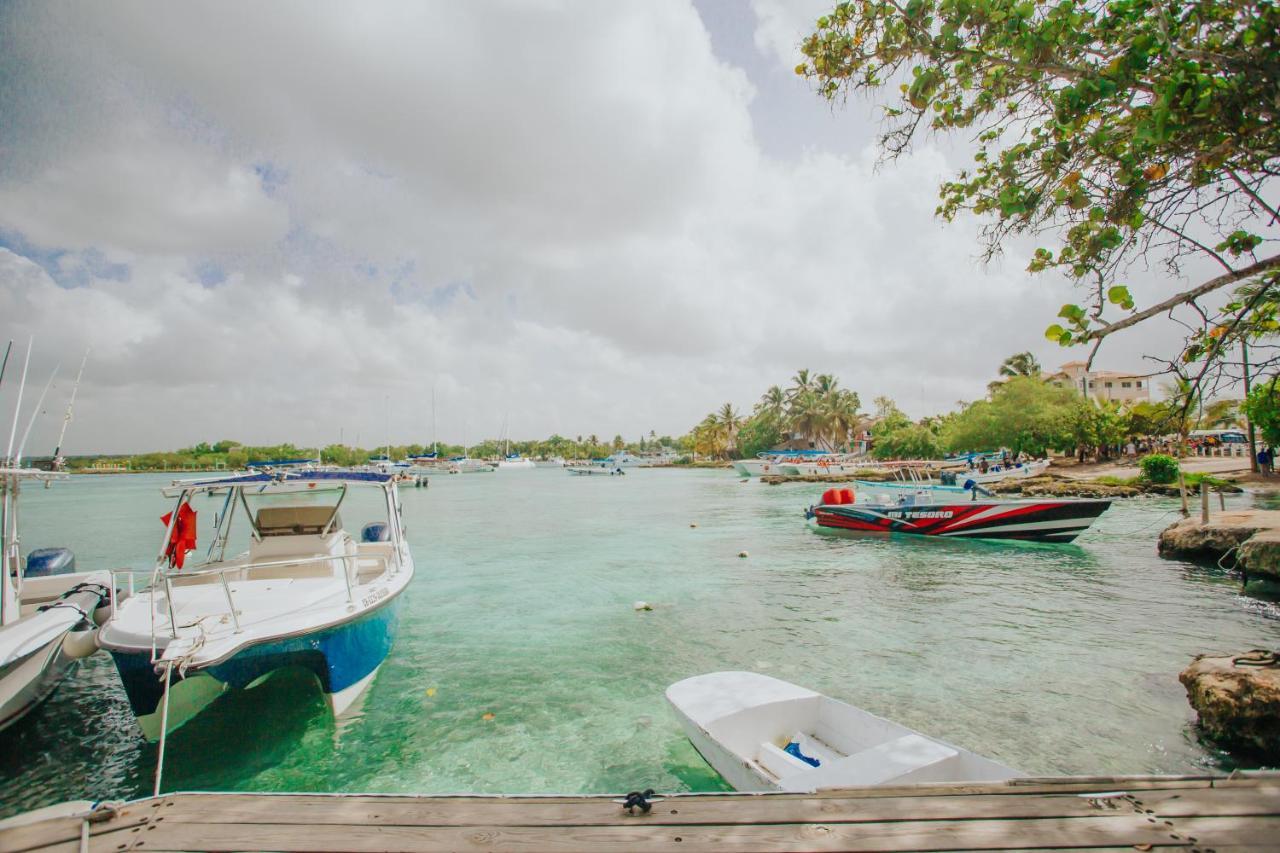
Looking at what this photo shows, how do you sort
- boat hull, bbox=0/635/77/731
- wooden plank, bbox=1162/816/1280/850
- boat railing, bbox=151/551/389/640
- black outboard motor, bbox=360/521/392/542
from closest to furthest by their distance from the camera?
wooden plank, bbox=1162/816/1280/850 → boat railing, bbox=151/551/389/640 → boat hull, bbox=0/635/77/731 → black outboard motor, bbox=360/521/392/542

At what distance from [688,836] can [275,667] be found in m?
5.69

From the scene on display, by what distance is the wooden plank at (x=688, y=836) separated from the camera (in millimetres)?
2961

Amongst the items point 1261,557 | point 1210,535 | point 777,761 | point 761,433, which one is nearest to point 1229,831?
point 777,761

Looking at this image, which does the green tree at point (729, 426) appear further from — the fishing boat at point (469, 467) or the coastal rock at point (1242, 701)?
the coastal rock at point (1242, 701)

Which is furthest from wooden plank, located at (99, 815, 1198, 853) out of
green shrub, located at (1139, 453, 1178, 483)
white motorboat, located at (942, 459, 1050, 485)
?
green shrub, located at (1139, 453, 1178, 483)

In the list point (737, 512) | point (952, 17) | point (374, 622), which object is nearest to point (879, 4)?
point (952, 17)

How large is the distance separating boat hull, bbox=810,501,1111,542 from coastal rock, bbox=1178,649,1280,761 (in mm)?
13661

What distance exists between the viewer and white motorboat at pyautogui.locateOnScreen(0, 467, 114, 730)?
6641 millimetres

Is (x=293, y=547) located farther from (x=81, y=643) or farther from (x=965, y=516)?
(x=965, y=516)

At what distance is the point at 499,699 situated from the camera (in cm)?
864

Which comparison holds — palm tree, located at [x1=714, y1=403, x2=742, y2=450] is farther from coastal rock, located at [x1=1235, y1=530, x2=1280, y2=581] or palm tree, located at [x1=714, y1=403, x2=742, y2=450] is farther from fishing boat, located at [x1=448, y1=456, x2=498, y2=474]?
coastal rock, located at [x1=1235, y1=530, x2=1280, y2=581]

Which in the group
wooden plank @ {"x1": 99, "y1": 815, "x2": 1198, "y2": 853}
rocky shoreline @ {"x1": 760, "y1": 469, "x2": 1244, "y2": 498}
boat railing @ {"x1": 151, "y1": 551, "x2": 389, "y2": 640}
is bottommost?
rocky shoreline @ {"x1": 760, "y1": 469, "x2": 1244, "y2": 498}

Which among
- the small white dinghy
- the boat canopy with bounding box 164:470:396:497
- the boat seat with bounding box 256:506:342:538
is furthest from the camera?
the boat seat with bounding box 256:506:342:538

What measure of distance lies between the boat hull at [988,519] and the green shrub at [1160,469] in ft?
→ 87.8
